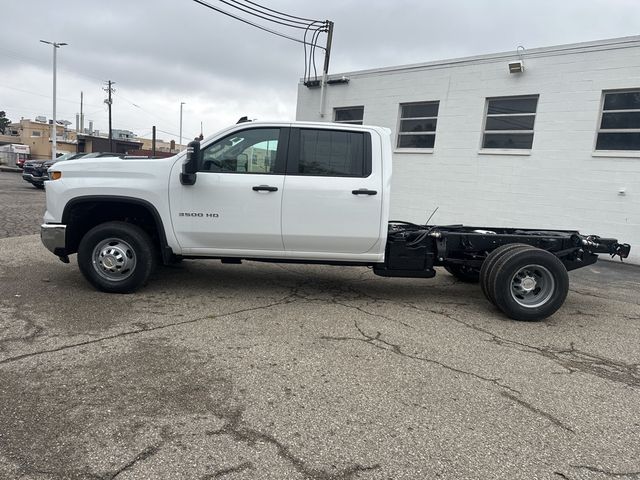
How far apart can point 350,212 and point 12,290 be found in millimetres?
4126

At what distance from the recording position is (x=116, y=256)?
5.55 metres

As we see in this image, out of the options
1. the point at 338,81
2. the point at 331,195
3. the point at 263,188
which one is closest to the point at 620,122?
the point at 338,81

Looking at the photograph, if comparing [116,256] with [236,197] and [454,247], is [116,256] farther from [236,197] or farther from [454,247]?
[454,247]

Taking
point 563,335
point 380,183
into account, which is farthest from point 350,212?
point 563,335

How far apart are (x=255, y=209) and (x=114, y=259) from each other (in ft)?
5.77

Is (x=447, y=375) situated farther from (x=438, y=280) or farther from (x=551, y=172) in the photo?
(x=551, y=172)

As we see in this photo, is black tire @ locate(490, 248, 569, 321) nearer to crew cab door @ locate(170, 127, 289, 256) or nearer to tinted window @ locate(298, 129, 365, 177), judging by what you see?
tinted window @ locate(298, 129, 365, 177)

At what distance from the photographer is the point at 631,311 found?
634 centimetres

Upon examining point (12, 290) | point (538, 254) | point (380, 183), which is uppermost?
point (380, 183)

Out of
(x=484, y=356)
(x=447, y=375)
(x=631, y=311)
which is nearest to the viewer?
(x=447, y=375)

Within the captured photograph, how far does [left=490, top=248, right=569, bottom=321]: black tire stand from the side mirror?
3597 millimetres

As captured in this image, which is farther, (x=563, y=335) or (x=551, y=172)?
(x=551, y=172)

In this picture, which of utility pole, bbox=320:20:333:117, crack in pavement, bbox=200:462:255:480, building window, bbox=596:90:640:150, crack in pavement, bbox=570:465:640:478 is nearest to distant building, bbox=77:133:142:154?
utility pole, bbox=320:20:333:117

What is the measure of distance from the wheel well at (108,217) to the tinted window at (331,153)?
6.00ft
